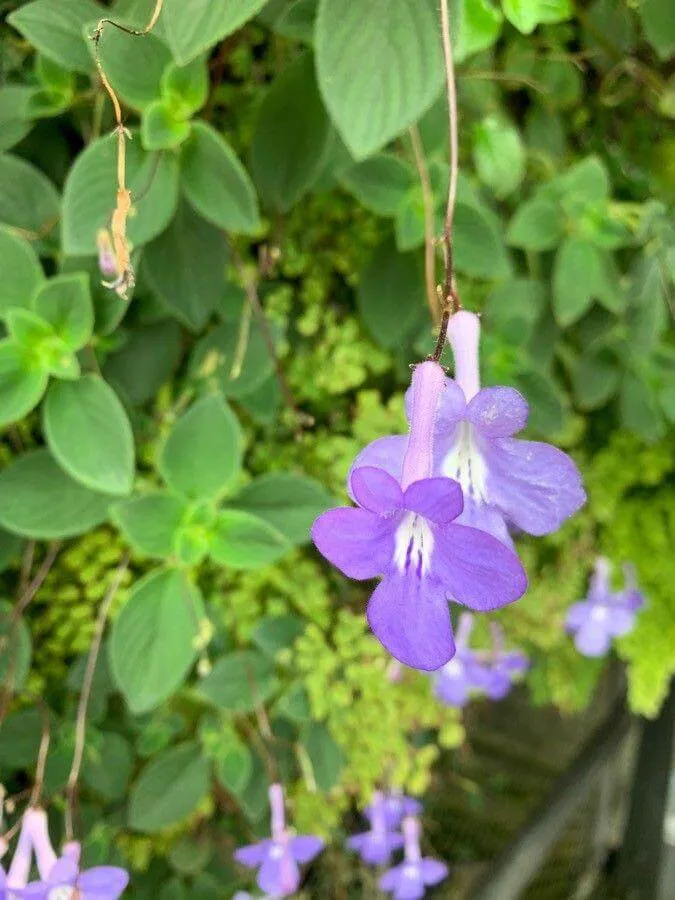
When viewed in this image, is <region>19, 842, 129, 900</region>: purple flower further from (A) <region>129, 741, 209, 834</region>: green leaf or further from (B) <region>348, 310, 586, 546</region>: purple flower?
(B) <region>348, 310, 586, 546</region>: purple flower

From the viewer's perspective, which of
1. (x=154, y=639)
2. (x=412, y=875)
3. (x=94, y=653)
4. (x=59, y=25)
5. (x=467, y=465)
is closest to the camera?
(x=467, y=465)

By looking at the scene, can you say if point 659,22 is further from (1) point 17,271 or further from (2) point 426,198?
(1) point 17,271

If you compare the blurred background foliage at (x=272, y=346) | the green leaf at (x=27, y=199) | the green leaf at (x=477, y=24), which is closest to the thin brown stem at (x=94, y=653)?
the blurred background foliage at (x=272, y=346)

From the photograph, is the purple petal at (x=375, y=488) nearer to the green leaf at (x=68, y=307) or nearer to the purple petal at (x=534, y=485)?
the purple petal at (x=534, y=485)

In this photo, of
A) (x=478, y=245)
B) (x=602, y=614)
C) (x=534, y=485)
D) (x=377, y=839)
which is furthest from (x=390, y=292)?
(x=377, y=839)

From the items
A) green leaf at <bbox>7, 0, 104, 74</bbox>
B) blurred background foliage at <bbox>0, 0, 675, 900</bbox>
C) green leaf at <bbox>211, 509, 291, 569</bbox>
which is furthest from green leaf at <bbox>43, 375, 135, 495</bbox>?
green leaf at <bbox>7, 0, 104, 74</bbox>

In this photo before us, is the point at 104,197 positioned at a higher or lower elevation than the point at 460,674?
higher
